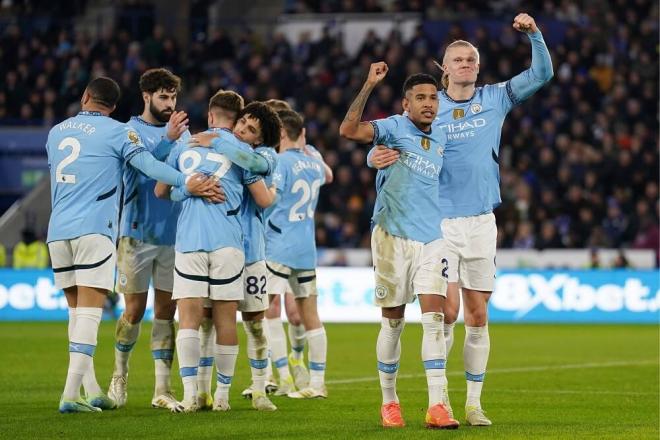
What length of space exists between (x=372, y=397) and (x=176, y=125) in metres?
3.05

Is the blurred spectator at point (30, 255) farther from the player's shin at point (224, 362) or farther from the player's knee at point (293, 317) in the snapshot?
the player's shin at point (224, 362)

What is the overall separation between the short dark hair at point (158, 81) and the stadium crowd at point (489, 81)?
52.0 ft

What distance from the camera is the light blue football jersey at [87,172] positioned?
32.1ft

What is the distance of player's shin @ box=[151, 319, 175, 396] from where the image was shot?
10.4m

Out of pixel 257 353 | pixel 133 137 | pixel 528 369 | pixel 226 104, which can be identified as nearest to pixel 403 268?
pixel 257 353

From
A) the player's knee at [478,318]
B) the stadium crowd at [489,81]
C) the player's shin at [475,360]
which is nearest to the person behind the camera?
the player's shin at [475,360]

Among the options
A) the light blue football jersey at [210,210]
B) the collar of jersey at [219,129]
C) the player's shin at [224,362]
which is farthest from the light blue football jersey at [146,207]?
the player's shin at [224,362]

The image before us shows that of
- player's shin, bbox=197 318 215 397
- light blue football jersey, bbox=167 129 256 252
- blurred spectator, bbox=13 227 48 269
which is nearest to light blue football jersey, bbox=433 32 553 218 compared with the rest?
light blue football jersey, bbox=167 129 256 252

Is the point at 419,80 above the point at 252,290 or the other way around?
above

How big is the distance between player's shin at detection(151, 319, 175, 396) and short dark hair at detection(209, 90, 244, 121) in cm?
172

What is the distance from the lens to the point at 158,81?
10.2 meters

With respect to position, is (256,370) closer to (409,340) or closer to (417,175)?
(417,175)

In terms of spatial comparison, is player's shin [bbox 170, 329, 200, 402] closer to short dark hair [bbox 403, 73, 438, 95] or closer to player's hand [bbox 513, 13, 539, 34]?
short dark hair [bbox 403, 73, 438, 95]

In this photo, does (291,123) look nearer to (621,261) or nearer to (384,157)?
(384,157)
